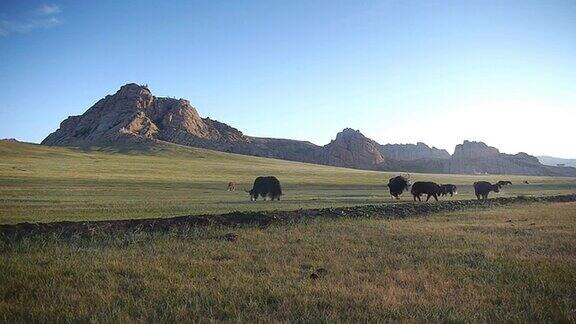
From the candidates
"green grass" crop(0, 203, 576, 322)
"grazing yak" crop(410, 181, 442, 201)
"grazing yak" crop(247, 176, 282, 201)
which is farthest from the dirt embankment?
"grazing yak" crop(247, 176, 282, 201)

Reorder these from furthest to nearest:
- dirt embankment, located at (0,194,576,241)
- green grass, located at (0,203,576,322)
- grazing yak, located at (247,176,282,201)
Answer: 1. grazing yak, located at (247,176,282,201)
2. dirt embankment, located at (0,194,576,241)
3. green grass, located at (0,203,576,322)

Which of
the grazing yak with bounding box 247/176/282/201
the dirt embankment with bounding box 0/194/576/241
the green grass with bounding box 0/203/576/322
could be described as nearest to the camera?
the green grass with bounding box 0/203/576/322

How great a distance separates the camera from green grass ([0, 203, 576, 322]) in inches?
288

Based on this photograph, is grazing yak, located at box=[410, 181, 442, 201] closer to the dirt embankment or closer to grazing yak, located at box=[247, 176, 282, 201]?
the dirt embankment

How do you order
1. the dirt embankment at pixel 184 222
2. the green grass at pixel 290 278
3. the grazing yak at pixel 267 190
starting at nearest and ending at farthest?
1. the green grass at pixel 290 278
2. the dirt embankment at pixel 184 222
3. the grazing yak at pixel 267 190

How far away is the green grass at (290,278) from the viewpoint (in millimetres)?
7312

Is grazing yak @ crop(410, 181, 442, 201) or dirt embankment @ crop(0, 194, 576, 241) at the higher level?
grazing yak @ crop(410, 181, 442, 201)

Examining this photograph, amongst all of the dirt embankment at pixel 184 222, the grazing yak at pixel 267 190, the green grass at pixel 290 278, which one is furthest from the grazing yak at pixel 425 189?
the green grass at pixel 290 278

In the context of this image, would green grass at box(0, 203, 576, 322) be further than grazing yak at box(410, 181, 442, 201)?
No

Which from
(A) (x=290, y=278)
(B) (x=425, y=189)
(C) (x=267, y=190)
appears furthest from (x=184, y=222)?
(B) (x=425, y=189)

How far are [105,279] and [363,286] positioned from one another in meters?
5.56

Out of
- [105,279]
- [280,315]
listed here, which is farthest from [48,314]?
[280,315]

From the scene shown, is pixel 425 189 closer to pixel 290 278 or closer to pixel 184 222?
pixel 184 222

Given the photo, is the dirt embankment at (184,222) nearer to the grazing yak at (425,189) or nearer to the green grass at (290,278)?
the green grass at (290,278)
